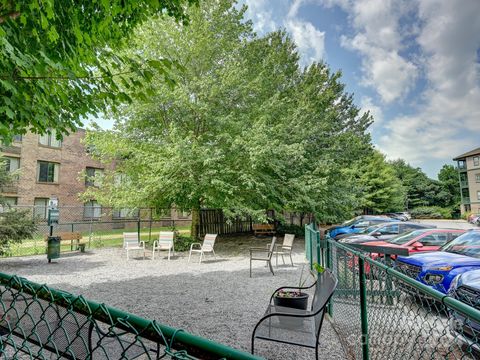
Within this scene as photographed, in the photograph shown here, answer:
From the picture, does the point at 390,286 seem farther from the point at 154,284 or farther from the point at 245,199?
the point at 245,199

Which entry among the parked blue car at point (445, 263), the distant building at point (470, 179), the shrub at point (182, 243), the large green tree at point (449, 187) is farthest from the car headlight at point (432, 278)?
the large green tree at point (449, 187)

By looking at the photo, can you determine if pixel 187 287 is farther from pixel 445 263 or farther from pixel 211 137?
pixel 211 137

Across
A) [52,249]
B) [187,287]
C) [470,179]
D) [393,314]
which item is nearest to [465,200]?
[470,179]

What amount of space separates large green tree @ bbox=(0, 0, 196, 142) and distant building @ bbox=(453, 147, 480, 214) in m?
55.9

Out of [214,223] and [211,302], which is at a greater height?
[214,223]

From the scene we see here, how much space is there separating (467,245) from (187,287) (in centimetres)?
676

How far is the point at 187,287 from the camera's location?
736 cm

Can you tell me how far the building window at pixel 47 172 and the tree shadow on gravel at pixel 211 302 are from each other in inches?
732

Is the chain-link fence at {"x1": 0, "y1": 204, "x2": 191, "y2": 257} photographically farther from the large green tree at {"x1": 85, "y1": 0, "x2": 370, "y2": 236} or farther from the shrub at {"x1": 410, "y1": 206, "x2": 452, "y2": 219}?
the shrub at {"x1": 410, "y1": 206, "x2": 452, "y2": 219}

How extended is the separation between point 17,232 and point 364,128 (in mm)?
24319

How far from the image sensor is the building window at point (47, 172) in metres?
22.0

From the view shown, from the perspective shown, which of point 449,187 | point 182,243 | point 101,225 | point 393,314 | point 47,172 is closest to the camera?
point 393,314

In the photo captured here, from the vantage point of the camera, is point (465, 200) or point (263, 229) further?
point (465, 200)

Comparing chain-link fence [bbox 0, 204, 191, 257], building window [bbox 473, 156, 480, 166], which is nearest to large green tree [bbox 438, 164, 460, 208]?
building window [bbox 473, 156, 480, 166]
